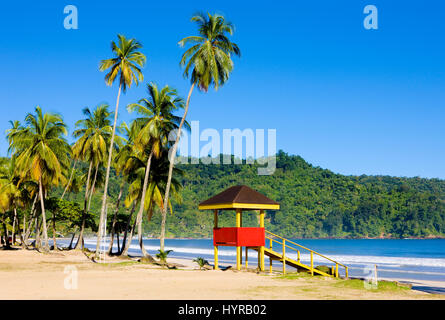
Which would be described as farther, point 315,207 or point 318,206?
point 318,206

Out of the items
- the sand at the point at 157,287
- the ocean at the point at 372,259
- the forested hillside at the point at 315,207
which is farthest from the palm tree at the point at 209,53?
the forested hillside at the point at 315,207

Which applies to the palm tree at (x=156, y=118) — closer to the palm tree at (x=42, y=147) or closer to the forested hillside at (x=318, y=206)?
the palm tree at (x=42, y=147)

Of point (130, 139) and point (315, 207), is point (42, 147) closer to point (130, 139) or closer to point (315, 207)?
point (130, 139)

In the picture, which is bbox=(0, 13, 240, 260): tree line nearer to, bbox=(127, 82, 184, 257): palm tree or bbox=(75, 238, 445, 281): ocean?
bbox=(127, 82, 184, 257): palm tree

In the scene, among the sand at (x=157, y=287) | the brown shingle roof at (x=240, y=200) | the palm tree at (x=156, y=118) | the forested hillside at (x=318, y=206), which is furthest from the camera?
the forested hillside at (x=318, y=206)

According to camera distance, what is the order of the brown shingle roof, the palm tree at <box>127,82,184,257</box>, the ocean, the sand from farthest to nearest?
the ocean → the palm tree at <box>127,82,184,257</box> → the brown shingle roof → the sand

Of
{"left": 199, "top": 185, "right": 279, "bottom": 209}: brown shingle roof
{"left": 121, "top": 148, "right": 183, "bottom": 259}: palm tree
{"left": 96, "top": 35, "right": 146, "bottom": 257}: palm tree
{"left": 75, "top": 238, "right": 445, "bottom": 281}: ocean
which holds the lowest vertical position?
{"left": 75, "top": 238, "right": 445, "bottom": 281}: ocean

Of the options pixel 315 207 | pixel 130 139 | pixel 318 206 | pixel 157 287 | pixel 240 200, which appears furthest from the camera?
pixel 318 206

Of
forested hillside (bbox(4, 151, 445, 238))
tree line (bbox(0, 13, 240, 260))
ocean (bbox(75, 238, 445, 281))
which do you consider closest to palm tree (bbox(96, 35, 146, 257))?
tree line (bbox(0, 13, 240, 260))

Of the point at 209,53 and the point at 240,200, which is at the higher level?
the point at 209,53

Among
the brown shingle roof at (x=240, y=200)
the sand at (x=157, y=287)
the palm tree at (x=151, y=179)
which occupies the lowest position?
the sand at (x=157, y=287)

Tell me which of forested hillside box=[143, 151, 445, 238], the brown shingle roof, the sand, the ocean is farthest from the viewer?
forested hillside box=[143, 151, 445, 238]

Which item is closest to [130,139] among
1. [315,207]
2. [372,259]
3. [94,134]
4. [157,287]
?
[94,134]

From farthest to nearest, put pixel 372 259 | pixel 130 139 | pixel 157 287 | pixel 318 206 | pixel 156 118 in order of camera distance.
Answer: pixel 318 206 < pixel 372 259 < pixel 130 139 < pixel 156 118 < pixel 157 287
